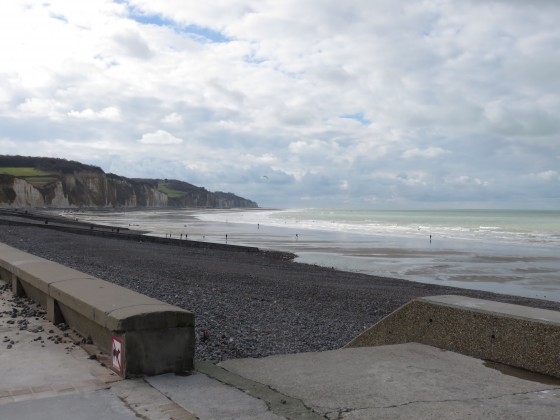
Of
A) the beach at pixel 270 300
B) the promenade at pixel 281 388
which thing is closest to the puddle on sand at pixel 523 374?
the promenade at pixel 281 388

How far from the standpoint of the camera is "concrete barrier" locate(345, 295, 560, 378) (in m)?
5.14

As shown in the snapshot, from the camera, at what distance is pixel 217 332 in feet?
25.7

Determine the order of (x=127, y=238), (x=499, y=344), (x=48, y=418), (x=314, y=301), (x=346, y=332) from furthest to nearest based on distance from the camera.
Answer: (x=127, y=238)
(x=314, y=301)
(x=346, y=332)
(x=499, y=344)
(x=48, y=418)

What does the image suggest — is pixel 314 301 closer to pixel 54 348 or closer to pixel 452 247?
pixel 54 348

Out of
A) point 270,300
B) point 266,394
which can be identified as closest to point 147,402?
point 266,394

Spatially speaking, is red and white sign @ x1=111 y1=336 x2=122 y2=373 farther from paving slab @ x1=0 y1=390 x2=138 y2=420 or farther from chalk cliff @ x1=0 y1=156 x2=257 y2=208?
chalk cliff @ x1=0 y1=156 x2=257 y2=208

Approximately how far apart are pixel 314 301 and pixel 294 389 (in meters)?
9.08

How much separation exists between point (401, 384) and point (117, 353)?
8.21 ft

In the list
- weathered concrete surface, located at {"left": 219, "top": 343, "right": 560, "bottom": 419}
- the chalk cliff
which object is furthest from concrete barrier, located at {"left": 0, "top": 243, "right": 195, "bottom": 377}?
the chalk cliff

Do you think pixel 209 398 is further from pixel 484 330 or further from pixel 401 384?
pixel 484 330

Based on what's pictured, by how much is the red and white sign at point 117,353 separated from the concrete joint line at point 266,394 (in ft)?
2.33

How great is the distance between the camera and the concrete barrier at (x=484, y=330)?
16.9 ft

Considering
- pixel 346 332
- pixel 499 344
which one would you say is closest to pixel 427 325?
pixel 499 344

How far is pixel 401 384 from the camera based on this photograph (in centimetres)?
463
